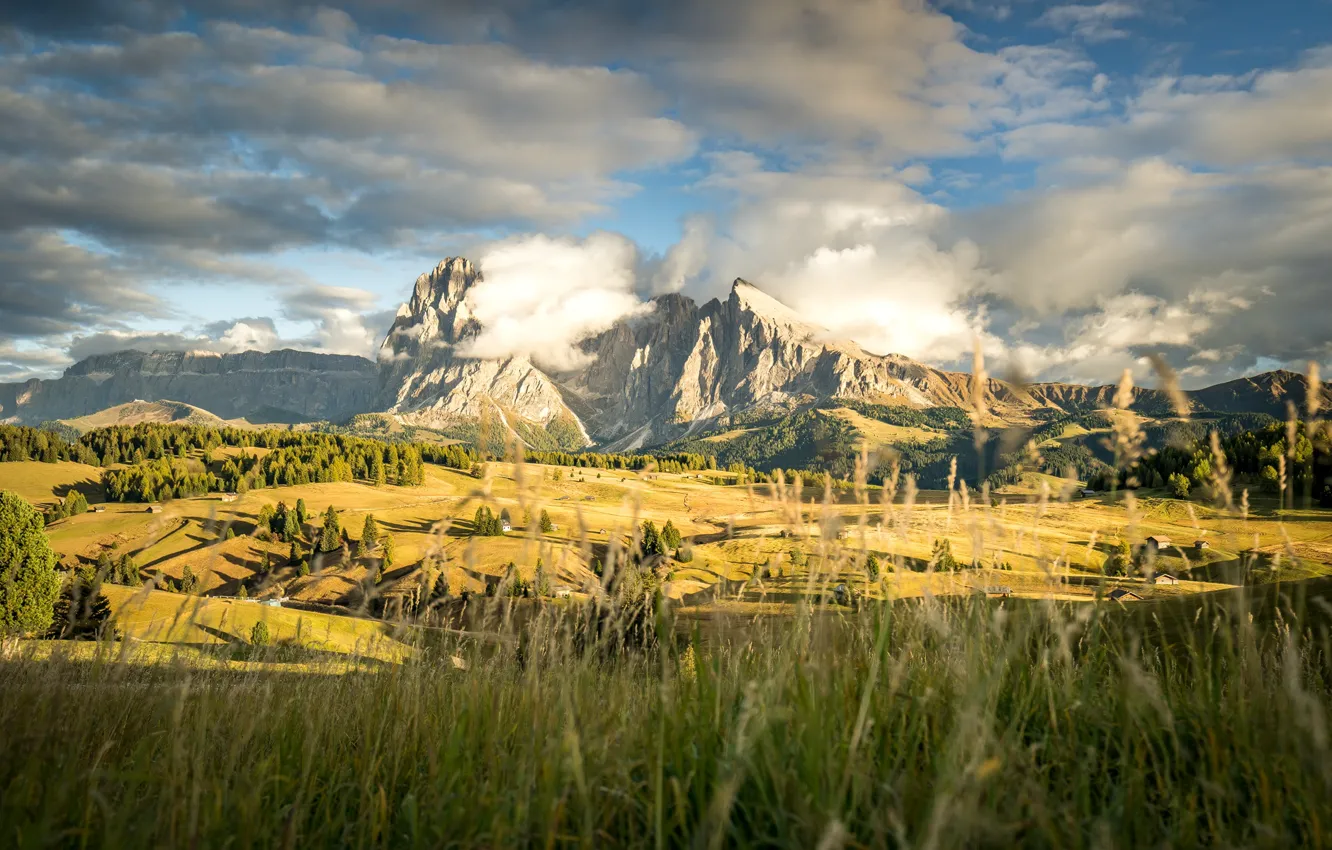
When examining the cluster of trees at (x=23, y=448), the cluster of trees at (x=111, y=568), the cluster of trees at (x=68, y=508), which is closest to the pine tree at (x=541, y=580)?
the cluster of trees at (x=111, y=568)

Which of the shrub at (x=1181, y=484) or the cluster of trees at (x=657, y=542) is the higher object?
the shrub at (x=1181, y=484)

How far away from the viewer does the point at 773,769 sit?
2.61 metres

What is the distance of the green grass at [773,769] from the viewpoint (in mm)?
2502

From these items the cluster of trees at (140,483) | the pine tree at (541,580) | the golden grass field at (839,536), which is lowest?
the cluster of trees at (140,483)

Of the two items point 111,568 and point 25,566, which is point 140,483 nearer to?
point 25,566

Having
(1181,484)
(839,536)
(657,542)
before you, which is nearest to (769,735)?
(839,536)

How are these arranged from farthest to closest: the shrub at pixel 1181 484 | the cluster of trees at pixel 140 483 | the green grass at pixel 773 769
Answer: the cluster of trees at pixel 140 483, the shrub at pixel 1181 484, the green grass at pixel 773 769

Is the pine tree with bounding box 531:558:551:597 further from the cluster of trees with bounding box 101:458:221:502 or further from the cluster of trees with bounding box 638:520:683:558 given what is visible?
the cluster of trees with bounding box 101:458:221:502

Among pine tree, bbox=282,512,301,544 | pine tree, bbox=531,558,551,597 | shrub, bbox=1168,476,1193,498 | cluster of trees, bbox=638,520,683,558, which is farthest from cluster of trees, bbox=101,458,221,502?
pine tree, bbox=531,558,551,597

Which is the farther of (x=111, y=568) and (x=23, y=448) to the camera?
(x=23, y=448)

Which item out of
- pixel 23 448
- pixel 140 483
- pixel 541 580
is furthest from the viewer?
pixel 23 448

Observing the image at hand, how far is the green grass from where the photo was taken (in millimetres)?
2502

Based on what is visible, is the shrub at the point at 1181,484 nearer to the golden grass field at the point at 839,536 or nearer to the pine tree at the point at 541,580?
the golden grass field at the point at 839,536

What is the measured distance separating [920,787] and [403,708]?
135 inches
